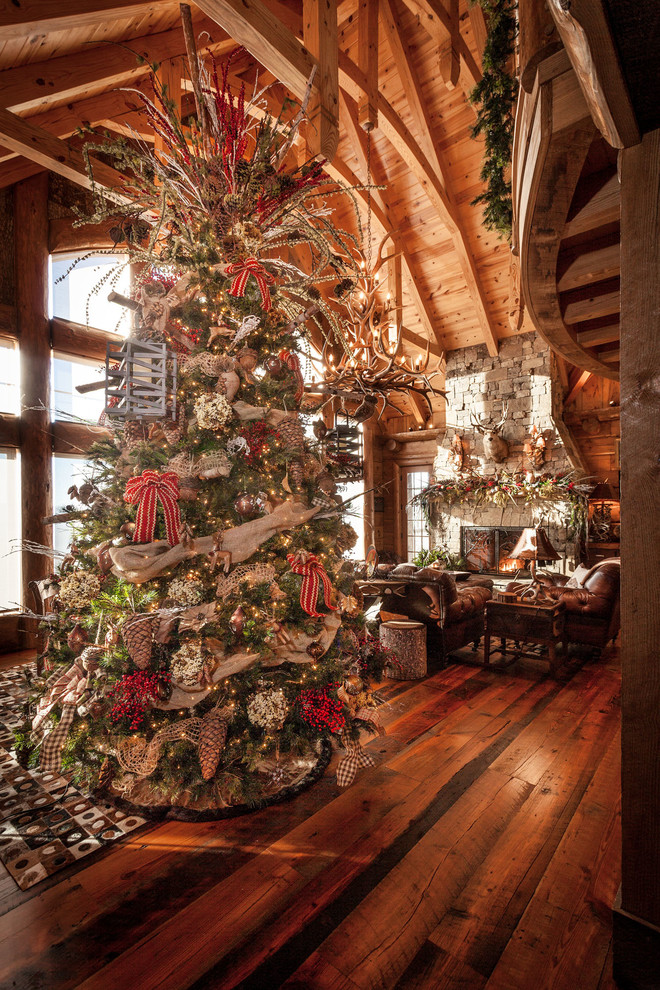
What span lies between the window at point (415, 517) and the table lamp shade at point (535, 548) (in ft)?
16.7

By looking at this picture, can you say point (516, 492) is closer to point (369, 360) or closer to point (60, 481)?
point (369, 360)

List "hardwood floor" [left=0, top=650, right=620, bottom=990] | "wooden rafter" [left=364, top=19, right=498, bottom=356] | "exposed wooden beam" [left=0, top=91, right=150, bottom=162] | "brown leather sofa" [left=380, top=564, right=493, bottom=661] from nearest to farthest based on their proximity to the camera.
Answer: "hardwood floor" [left=0, top=650, right=620, bottom=990] → "exposed wooden beam" [left=0, top=91, right=150, bottom=162] → "brown leather sofa" [left=380, top=564, right=493, bottom=661] → "wooden rafter" [left=364, top=19, right=498, bottom=356]

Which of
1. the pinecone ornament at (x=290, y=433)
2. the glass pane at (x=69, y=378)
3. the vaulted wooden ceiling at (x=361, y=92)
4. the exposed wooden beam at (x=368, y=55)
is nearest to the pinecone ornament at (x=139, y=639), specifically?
the pinecone ornament at (x=290, y=433)

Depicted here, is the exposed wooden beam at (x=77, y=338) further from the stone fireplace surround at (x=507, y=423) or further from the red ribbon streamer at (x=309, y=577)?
the stone fireplace surround at (x=507, y=423)

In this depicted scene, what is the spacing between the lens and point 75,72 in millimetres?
3322

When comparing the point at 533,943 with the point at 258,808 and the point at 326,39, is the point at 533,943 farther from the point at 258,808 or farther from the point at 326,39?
the point at 326,39

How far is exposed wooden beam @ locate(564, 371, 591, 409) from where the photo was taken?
747 centimetres

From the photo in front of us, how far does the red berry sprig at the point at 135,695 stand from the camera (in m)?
1.93

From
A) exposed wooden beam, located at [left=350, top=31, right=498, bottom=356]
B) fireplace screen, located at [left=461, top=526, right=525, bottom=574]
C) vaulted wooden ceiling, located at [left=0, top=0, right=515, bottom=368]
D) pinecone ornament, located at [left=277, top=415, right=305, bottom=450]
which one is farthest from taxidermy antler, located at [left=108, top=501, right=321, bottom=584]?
fireplace screen, located at [left=461, top=526, right=525, bottom=574]

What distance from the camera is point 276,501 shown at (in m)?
2.23

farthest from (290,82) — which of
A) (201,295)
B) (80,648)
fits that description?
(80,648)

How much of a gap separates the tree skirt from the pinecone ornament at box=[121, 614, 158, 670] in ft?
2.19

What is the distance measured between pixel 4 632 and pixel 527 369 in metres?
7.56

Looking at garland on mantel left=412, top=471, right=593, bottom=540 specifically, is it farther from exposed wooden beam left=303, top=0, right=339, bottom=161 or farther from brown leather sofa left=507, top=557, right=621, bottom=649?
exposed wooden beam left=303, top=0, right=339, bottom=161
